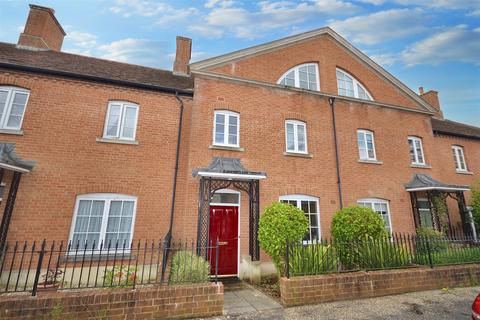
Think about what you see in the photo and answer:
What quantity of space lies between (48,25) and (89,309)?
44.1 ft

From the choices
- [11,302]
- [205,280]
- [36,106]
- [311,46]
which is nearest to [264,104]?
[311,46]

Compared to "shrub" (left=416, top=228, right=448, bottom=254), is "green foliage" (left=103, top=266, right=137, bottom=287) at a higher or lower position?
lower

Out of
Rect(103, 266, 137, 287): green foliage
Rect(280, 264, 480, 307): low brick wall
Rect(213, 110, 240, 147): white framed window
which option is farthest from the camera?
Rect(213, 110, 240, 147): white framed window

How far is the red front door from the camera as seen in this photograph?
834 centimetres

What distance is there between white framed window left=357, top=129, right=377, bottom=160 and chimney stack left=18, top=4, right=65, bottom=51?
16.0 m

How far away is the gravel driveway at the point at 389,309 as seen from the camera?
500cm

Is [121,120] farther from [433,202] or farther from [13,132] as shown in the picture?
[433,202]

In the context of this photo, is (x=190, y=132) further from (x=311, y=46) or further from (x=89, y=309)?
(x=311, y=46)

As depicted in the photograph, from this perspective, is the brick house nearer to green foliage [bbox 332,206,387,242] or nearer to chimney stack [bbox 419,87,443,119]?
green foliage [bbox 332,206,387,242]

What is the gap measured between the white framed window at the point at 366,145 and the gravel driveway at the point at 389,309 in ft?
21.5

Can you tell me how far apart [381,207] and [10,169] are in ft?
47.5

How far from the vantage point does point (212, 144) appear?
9148 mm

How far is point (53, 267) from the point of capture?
23.9ft

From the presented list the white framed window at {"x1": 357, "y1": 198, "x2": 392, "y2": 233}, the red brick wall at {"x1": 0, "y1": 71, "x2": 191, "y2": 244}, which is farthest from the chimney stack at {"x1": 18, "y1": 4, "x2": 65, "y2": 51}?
the white framed window at {"x1": 357, "y1": 198, "x2": 392, "y2": 233}
